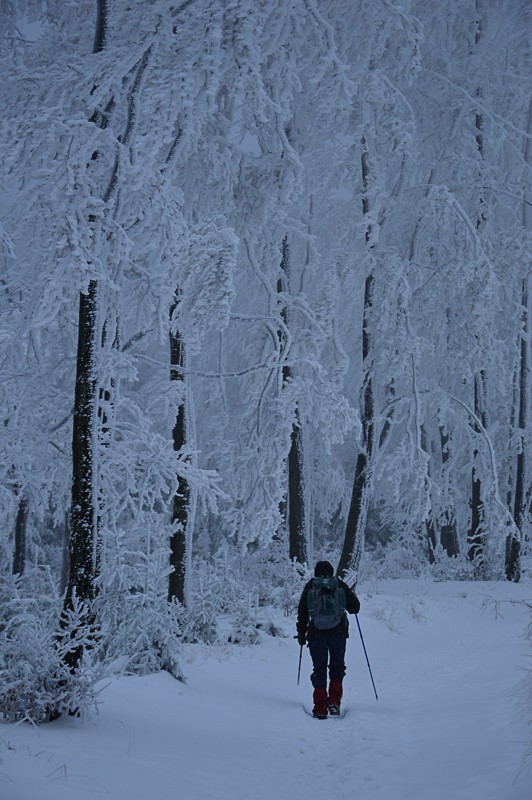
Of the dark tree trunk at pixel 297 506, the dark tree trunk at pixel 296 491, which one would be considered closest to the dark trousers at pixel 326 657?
the dark tree trunk at pixel 296 491

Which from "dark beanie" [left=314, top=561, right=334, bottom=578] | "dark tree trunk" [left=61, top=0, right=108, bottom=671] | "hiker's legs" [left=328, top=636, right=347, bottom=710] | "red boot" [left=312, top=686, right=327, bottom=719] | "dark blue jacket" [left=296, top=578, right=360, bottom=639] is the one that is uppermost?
"dark tree trunk" [left=61, top=0, right=108, bottom=671]

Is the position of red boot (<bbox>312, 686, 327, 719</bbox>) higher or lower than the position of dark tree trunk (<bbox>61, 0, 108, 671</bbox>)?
lower

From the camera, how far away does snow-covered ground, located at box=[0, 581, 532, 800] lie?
12.1 feet

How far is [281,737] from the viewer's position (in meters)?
5.29

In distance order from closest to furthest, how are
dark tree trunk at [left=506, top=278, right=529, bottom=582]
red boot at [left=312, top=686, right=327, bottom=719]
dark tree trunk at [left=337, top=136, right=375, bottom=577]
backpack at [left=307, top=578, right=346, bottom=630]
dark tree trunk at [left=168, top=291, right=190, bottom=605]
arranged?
1. red boot at [left=312, top=686, right=327, bottom=719]
2. backpack at [left=307, top=578, right=346, bottom=630]
3. dark tree trunk at [left=168, top=291, right=190, bottom=605]
4. dark tree trunk at [left=337, top=136, right=375, bottom=577]
5. dark tree trunk at [left=506, top=278, right=529, bottom=582]

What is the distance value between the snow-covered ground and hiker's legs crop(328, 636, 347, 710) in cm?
21

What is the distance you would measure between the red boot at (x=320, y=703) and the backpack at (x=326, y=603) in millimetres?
588

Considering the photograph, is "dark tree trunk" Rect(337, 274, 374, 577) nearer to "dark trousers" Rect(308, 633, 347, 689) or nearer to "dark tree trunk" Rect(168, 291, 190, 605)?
"dark tree trunk" Rect(168, 291, 190, 605)

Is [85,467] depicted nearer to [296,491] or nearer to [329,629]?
[329,629]

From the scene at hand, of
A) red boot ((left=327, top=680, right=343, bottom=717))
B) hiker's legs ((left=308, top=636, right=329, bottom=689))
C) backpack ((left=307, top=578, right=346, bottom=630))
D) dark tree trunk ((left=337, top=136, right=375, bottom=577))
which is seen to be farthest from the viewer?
dark tree trunk ((left=337, top=136, right=375, bottom=577))

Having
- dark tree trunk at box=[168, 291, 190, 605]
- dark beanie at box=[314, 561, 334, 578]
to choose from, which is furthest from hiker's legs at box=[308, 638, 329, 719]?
dark tree trunk at box=[168, 291, 190, 605]

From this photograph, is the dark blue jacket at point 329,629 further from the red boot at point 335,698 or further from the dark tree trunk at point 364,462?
the dark tree trunk at point 364,462

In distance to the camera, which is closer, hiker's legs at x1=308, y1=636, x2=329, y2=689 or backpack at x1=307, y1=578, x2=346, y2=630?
hiker's legs at x1=308, y1=636, x2=329, y2=689

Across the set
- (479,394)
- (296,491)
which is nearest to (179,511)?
(296,491)
